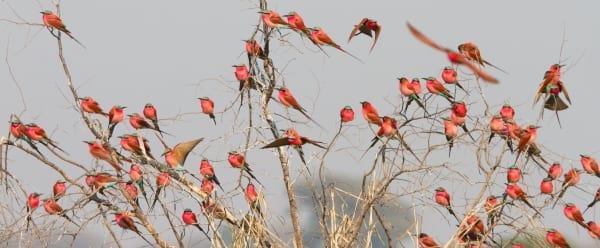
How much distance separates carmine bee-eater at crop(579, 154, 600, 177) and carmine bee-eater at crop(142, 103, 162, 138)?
3.57 meters

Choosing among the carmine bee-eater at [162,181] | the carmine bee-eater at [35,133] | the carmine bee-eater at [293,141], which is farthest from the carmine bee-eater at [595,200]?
the carmine bee-eater at [35,133]

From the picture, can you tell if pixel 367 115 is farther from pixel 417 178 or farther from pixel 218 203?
pixel 218 203

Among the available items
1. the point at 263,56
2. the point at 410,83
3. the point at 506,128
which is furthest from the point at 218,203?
the point at 506,128

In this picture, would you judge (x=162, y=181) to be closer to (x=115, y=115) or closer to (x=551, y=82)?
(x=115, y=115)

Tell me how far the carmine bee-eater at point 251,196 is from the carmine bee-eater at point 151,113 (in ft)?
2.90

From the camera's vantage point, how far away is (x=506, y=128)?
266 inches

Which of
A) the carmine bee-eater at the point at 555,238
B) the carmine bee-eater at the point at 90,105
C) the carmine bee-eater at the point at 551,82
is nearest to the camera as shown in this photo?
the carmine bee-eater at the point at 555,238

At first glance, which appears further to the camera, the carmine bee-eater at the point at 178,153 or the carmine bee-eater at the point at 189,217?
the carmine bee-eater at the point at 189,217

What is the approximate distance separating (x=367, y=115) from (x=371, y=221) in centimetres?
106

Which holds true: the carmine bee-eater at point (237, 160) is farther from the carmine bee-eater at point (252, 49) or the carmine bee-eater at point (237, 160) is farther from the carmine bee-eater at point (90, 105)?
the carmine bee-eater at point (90, 105)

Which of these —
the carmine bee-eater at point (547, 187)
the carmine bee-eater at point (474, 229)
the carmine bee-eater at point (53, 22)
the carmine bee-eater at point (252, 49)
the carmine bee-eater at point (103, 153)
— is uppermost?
the carmine bee-eater at point (53, 22)

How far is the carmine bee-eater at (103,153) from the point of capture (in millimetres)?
6777

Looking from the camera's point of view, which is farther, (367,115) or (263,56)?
(263,56)

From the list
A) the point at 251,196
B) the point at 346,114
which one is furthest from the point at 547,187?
the point at 251,196
